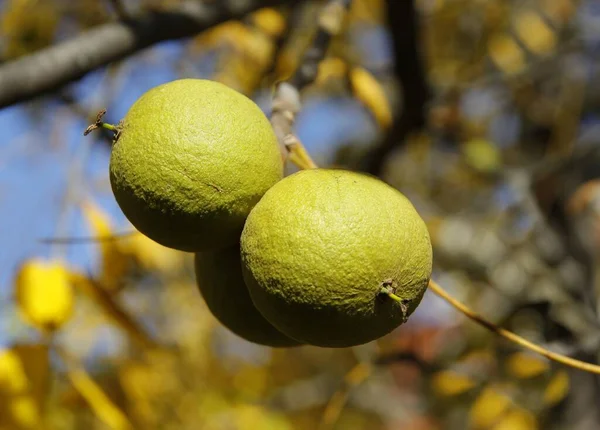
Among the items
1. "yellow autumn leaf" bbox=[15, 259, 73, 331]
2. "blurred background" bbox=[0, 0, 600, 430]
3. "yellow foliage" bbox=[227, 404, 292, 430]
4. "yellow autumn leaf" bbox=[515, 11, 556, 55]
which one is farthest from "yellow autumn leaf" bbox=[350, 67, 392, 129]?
"yellow autumn leaf" bbox=[515, 11, 556, 55]

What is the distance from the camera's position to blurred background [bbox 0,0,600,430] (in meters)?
1.82

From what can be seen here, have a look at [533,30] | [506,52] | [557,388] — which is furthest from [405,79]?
[533,30]

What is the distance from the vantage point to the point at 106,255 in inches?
76.2

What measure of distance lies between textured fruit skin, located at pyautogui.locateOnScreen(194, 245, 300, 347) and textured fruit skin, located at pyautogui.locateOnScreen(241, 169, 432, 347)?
0.49 ft

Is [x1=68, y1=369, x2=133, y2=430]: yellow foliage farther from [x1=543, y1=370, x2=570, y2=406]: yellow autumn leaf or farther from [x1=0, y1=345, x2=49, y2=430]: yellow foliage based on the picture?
[x1=543, y1=370, x2=570, y2=406]: yellow autumn leaf

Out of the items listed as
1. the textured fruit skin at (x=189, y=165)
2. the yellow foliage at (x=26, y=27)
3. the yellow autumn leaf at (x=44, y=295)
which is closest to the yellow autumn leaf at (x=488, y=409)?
the yellow autumn leaf at (x=44, y=295)

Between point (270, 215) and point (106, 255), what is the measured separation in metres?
1.05

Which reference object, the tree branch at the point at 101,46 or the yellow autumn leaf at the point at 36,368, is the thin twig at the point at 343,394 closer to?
the yellow autumn leaf at the point at 36,368

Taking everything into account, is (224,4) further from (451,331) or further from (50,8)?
(451,331)

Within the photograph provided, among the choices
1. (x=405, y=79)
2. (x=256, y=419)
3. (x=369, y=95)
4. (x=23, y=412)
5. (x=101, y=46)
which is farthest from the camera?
(x=256, y=419)

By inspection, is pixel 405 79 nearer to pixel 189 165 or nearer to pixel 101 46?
pixel 101 46

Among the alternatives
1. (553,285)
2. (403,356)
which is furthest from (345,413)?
(403,356)

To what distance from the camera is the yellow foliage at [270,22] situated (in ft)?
9.85

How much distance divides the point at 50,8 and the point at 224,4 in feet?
6.21
